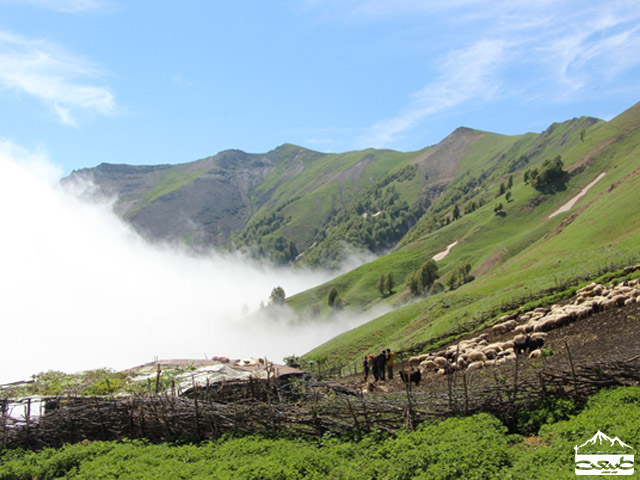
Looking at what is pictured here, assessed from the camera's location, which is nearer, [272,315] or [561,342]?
[561,342]

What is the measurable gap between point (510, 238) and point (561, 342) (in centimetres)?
10981

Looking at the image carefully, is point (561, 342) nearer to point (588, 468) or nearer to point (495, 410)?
point (495, 410)

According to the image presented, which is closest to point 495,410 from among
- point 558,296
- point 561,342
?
point 561,342

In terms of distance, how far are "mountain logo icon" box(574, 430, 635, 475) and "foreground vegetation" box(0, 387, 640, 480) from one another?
0.87ft

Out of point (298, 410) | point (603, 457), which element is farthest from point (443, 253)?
point (603, 457)

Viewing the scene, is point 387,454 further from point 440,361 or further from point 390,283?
point 390,283

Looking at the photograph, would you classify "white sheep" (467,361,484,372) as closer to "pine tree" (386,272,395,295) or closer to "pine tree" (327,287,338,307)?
"pine tree" (386,272,395,295)

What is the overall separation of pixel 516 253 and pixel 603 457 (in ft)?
353

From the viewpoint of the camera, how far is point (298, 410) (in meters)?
20.5

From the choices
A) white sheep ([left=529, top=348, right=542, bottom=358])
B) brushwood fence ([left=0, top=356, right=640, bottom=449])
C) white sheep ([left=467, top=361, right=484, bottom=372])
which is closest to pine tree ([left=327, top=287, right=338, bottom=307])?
brushwood fence ([left=0, top=356, right=640, bottom=449])

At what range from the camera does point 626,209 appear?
79125 mm

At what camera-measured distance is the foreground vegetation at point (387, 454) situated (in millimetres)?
13016

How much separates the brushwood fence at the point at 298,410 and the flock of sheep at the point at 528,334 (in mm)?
2851

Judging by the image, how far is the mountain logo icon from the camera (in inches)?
443
